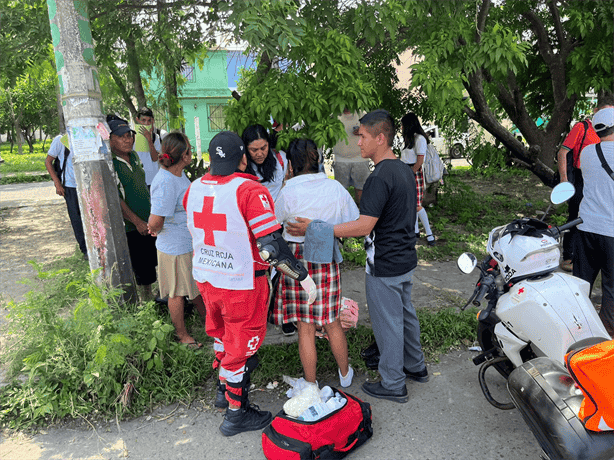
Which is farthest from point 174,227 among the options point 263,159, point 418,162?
point 418,162

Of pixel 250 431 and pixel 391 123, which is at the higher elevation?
pixel 391 123

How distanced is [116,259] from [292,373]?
164cm

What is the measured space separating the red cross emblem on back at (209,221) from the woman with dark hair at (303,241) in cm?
56

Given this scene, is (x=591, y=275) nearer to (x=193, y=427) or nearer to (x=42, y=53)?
(x=193, y=427)

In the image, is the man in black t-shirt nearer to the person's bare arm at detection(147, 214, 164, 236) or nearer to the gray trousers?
the gray trousers

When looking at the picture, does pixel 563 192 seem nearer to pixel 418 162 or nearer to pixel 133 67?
pixel 418 162

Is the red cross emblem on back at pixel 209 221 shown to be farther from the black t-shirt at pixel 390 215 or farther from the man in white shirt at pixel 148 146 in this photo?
the man in white shirt at pixel 148 146

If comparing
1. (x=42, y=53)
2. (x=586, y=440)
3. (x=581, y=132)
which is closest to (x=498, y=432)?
(x=586, y=440)

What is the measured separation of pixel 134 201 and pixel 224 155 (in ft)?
5.95

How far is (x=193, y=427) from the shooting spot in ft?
10.4

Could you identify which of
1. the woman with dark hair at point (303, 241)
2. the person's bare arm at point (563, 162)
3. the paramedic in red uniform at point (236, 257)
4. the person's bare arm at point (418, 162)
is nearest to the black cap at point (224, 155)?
the paramedic in red uniform at point (236, 257)

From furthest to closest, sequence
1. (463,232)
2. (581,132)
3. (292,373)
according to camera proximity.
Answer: (463,232) → (581,132) → (292,373)

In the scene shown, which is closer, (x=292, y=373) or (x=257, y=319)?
(x=257, y=319)

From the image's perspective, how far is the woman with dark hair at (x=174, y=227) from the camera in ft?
12.2
